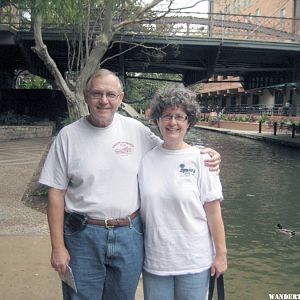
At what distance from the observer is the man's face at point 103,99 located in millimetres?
2676

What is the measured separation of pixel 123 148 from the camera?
2.67 meters

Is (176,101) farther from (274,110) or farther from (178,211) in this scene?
(274,110)

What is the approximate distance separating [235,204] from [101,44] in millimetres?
5019

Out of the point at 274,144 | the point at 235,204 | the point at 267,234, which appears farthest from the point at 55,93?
the point at 267,234

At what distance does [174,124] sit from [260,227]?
6.02m

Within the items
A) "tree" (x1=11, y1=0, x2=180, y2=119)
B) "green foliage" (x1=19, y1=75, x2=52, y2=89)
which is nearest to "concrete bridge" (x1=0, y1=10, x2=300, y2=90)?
"tree" (x1=11, y1=0, x2=180, y2=119)

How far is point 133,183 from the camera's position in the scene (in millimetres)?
2660

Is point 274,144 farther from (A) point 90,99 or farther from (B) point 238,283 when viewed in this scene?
(A) point 90,99

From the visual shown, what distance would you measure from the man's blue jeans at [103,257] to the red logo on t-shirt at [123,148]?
0.39m

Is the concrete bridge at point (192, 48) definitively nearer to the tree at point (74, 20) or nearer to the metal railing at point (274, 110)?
the metal railing at point (274, 110)

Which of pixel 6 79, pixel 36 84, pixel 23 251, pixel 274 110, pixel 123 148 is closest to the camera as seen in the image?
pixel 123 148

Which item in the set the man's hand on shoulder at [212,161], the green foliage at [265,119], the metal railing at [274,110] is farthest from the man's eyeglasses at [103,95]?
the metal railing at [274,110]

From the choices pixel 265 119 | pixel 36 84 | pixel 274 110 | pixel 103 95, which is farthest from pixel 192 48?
pixel 36 84

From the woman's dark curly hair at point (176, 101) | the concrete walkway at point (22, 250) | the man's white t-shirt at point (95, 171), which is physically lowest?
the concrete walkway at point (22, 250)
